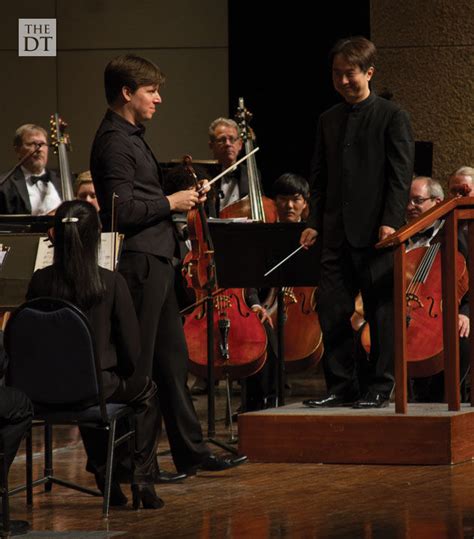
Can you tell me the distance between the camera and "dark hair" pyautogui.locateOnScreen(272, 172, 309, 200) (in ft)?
23.6

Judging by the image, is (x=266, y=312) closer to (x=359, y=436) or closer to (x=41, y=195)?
(x=359, y=436)

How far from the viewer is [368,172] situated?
17.8ft

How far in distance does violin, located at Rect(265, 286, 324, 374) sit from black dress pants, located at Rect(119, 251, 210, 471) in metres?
1.63

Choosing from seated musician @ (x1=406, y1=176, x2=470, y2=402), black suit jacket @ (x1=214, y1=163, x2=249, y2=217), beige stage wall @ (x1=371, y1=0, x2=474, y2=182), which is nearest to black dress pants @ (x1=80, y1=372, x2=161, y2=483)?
seated musician @ (x1=406, y1=176, x2=470, y2=402)

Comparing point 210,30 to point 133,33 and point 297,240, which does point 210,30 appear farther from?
point 297,240

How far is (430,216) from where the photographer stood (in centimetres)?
517

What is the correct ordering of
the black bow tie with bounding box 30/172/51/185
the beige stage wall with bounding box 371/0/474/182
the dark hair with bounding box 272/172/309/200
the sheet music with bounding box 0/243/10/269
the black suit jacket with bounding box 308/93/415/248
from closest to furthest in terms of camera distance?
the sheet music with bounding box 0/243/10/269, the black suit jacket with bounding box 308/93/415/248, the dark hair with bounding box 272/172/309/200, the black bow tie with bounding box 30/172/51/185, the beige stage wall with bounding box 371/0/474/182

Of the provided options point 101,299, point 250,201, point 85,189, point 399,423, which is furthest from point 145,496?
point 85,189

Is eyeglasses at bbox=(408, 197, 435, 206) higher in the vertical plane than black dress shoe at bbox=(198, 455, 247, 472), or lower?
higher

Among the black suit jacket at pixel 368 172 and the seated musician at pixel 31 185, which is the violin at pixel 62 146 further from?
the black suit jacket at pixel 368 172

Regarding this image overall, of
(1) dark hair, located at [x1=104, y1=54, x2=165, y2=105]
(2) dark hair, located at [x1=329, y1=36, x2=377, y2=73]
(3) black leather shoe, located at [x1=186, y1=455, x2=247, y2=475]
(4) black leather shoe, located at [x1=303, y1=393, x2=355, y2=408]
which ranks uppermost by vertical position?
(2) dark hair, located at [x1=329, y1=36, x2=377, y2=73]

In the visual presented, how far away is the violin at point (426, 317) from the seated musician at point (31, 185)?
2.18 m

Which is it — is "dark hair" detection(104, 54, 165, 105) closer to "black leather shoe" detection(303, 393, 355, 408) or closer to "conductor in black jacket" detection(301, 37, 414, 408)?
"conductor in black jacket" detection(301, 37, 414, 408)

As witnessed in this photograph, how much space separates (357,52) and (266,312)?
1648 mm
